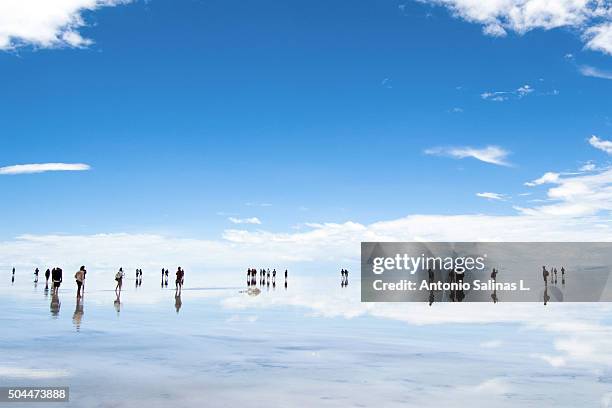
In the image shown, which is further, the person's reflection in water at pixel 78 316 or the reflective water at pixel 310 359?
the person's reflection in water at pixel 78 316

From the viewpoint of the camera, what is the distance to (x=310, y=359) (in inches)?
600

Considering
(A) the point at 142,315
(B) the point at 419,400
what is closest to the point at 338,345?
(B) the point at 419,400

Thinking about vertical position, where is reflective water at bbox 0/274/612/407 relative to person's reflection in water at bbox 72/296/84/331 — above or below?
below

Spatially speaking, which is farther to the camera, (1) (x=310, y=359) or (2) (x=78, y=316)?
(2) (x=78, y=316)

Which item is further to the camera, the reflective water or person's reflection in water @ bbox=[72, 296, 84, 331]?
person's reflection in water @ bbox=[72, 296, 84, 331]

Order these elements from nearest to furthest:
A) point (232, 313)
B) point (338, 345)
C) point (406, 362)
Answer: point (406, 362), point (338, 345), point (232, 313)

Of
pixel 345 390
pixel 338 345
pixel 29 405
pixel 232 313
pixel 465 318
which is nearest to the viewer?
pixel 29 405

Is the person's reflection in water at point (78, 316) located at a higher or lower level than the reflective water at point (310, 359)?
higher

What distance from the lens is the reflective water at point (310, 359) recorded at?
1124cm

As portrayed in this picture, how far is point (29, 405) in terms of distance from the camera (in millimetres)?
10453

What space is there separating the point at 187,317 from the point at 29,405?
54.7ft

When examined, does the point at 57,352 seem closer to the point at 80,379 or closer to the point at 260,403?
the point at 80,379

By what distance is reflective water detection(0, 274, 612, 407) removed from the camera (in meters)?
11.2

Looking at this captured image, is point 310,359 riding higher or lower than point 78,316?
lower
